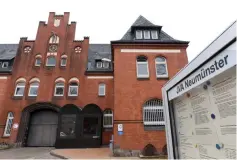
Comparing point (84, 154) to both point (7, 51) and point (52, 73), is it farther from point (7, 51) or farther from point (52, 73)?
point (7, 51)

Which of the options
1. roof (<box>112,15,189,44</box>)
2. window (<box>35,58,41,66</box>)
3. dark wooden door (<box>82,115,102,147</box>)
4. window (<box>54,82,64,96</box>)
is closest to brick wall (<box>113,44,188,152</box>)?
roof (<box>112,15,189,44</box>)

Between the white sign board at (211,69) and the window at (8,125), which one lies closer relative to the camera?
the white sign board at (211,69)

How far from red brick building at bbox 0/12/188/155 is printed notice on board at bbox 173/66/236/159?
7.57 meters

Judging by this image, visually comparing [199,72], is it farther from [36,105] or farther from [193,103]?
[36,105]

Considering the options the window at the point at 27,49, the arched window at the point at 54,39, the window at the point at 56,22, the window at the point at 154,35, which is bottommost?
the window at the point at 154,35

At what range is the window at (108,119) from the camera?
15.4 meters

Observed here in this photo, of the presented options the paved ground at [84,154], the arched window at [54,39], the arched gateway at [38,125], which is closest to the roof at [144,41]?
the paved ground at [84,154]

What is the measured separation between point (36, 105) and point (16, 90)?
9.50ft

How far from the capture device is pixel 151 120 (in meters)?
10.7

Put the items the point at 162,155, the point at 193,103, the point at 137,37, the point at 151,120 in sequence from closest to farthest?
the point at 193,103
the point at 162,155
the point at 151,120
the point at 137,37

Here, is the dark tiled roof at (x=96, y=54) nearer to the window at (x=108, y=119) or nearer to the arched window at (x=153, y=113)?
the window at (x=108, y=119)

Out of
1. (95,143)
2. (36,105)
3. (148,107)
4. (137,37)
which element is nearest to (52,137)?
(36,105)

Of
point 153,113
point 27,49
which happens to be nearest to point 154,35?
point 153,113

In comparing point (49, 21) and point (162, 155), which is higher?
point (49, 21)
